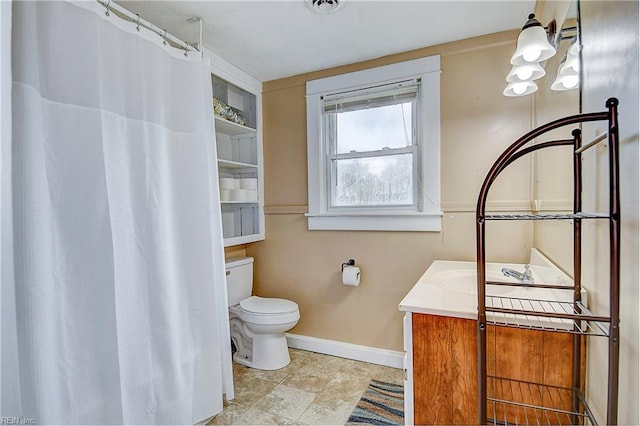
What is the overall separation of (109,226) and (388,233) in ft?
5.51

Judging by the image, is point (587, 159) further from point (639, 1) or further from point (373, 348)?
point (373, 348)

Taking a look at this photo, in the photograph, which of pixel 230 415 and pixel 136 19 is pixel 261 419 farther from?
pixel 136 19

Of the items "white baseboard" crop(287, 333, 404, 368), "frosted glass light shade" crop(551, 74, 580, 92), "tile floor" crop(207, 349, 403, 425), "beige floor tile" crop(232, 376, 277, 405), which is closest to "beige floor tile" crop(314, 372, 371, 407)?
"tile floor" crop(207, 349, 403, 425)

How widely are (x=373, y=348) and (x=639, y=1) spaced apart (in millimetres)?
2204

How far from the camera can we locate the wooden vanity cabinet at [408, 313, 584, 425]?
985mm

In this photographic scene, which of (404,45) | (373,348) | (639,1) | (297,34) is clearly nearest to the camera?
(639,1)

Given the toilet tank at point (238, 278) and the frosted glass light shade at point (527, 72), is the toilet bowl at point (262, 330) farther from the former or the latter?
the frosted glass light shade at point (527, 72)

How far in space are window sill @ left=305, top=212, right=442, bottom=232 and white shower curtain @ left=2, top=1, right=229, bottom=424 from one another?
2.92 feet

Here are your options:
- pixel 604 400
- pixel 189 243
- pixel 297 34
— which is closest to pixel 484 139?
pixel 297 34

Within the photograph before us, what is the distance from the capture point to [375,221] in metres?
2.26

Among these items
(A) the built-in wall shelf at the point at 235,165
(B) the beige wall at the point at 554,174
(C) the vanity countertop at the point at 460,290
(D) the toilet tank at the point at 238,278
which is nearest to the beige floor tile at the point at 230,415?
(D) the toilet tank at the point at 238,278

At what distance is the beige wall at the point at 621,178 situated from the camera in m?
0.70

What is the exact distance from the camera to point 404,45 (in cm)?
207

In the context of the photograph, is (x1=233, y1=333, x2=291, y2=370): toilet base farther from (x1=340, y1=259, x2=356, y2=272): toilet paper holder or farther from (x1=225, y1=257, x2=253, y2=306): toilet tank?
(x1=340, y1=259, x2=356, y2=272): toilet paper holder
